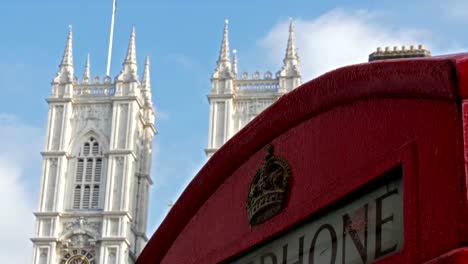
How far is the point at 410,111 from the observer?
1.44 metres

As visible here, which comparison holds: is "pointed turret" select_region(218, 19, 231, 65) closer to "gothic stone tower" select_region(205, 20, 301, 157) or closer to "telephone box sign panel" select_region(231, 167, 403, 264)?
"gothic stone tower" select_region(205, 20, 301, 157)

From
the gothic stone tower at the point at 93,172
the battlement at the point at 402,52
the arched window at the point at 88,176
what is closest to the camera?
the battlement at the point at 402,52

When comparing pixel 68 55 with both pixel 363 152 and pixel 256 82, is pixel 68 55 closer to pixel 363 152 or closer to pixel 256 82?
pixel 256 82

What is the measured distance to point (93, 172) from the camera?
42.1 metres

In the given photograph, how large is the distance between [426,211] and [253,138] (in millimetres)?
626

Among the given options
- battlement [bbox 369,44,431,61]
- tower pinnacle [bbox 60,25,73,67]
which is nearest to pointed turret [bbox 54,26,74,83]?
tower pinnacle [bbox 60,25,73,67]

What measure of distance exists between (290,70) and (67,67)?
29.9 ft

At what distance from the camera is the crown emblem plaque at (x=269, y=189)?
1.72 metres

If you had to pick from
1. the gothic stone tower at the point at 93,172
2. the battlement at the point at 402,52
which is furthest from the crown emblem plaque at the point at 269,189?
the gothic stone tower at the point at 93,172

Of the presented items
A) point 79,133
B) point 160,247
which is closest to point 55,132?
point 79,133

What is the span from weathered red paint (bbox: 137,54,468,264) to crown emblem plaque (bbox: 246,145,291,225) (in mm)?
16

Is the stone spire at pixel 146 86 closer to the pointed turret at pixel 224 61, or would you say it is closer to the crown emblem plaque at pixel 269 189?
the pointed turret at pixel 224 61

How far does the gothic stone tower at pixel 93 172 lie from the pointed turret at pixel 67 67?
4 cm

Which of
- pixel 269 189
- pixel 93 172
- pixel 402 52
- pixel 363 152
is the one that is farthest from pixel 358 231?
pixel 93 172
